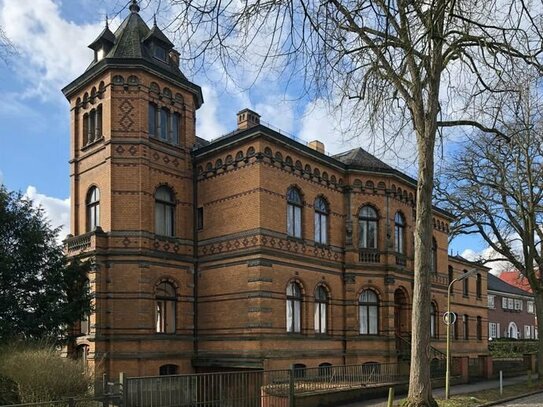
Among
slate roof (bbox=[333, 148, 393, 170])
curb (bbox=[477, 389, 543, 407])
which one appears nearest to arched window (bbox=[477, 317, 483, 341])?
curb (bbox=[477, 389, 543, 407])

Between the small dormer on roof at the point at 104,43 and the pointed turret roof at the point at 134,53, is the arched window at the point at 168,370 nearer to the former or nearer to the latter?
the pointed turret roof at the point at 134,53

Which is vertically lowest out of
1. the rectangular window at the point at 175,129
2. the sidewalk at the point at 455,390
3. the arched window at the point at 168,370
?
the sidewalk at the point at 455,390

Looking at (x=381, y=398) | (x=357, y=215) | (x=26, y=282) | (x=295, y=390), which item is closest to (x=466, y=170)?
(x=357, y=215)

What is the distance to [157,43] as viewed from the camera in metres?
24.8

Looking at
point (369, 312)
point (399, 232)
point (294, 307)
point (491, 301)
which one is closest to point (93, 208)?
point (294, 307)

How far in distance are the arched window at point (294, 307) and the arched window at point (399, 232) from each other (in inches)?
262

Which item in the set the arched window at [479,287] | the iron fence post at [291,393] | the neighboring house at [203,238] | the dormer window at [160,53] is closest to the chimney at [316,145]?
the neighboring house at [203,238]

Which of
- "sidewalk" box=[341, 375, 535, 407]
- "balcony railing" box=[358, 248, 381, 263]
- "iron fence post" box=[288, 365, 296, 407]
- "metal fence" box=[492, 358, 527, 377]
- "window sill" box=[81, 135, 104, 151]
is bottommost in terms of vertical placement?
"metal fence" box=[492, 358, 527, 377]

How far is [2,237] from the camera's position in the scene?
19406 millimetres

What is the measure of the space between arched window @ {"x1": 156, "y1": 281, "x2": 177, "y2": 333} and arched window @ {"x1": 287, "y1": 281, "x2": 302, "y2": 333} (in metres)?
4.59

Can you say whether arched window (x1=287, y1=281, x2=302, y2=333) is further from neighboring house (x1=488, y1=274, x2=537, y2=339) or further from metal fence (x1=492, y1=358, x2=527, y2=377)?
neighboring house (x1=488, y1=274, x2=537, y2=339)

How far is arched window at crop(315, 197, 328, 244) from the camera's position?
25.6 meters

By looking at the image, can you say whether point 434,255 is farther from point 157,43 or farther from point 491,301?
point 491,301

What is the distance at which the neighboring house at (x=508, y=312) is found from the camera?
198 feet
